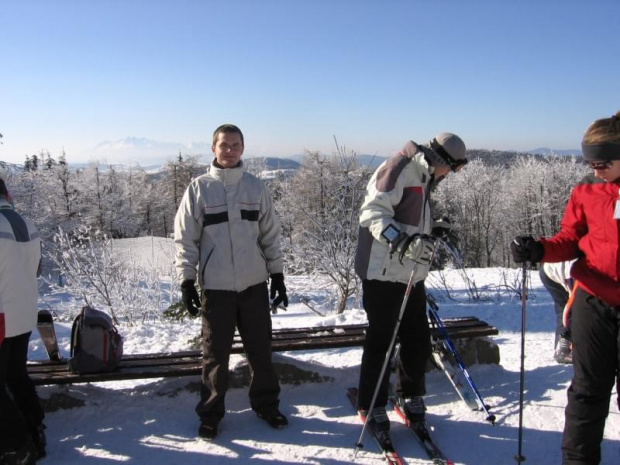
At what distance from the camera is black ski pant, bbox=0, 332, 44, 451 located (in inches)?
110

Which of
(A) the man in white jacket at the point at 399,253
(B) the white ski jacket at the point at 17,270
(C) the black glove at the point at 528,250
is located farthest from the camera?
(A) the man in white jacket at the point at 399,253

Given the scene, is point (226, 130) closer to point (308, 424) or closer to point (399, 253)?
point (399, 253)

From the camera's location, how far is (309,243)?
12859 mm

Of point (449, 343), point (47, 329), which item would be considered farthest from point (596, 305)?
point (47, 329)

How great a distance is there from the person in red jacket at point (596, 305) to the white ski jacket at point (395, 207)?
935mm

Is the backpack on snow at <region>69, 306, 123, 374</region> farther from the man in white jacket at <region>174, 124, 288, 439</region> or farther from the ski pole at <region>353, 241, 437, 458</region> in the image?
the ski pole at <region>353, 241, 437, 458</region>

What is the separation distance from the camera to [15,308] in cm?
282

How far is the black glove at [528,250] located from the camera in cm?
260

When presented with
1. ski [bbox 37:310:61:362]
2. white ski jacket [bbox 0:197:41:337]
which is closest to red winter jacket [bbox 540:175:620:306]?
white ski jacket [bbox 0:197:41:337]

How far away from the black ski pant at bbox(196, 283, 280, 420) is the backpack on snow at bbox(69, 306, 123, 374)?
74 centimetres

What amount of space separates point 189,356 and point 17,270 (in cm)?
153

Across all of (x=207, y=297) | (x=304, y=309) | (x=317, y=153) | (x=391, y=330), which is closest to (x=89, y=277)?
(x=304, y=309)

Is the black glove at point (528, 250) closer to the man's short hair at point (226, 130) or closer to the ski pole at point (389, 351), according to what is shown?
the ski pole at point (389, 351)

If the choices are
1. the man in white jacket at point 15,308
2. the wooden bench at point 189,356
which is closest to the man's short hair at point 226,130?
the man in white jacket at point 15,308
